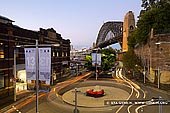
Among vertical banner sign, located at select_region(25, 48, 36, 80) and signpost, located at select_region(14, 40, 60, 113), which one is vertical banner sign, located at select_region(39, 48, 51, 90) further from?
vertical banner sign, located at select_region(25, 48, 36, 80)

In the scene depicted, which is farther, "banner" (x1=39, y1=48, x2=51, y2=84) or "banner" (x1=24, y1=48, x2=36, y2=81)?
"banner" (x1=24, y1=48, x2=36, y2=81)

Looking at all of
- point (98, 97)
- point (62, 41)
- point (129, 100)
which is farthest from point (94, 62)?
point (62, 41)

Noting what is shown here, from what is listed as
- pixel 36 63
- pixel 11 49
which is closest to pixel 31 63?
pixel 36 63

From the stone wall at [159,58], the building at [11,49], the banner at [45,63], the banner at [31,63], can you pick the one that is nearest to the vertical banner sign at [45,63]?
the banner at [45,63]

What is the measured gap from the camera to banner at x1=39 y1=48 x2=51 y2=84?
18980mm

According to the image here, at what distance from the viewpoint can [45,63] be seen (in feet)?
62.4

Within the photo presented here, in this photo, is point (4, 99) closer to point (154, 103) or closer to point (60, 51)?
point (154, 103)

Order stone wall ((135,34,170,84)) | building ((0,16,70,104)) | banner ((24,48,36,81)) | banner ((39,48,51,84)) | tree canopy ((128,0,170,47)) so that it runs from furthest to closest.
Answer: tree canopy ((128,0,170,47))
stone wall ((135,34,170,84))
building ((0,16,70,104))
banner ((24,48,36,81))
banner ((39,48,51,84))

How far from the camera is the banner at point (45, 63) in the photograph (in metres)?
19.0

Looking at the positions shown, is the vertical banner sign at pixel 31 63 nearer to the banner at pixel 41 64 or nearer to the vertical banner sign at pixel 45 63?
the banner at pixel 41 64

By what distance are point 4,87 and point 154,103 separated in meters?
27.2

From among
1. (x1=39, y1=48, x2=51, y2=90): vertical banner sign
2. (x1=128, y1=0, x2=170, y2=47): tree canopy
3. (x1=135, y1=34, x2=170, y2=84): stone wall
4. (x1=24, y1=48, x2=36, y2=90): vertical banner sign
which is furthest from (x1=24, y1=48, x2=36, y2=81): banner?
(x1=128, y1=0, x2=170, y2=47): tree canopy

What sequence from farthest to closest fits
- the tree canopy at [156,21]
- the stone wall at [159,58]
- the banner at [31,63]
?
the tree canopy at [156,21] → the stone wall at [159,58] → the banner at [31,63]

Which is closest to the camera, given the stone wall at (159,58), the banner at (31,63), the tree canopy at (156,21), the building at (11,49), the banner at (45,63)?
the banner at (45,63)
